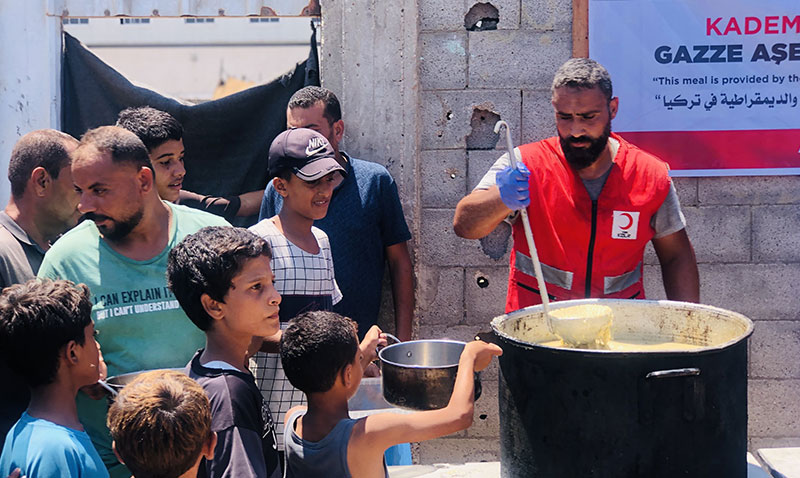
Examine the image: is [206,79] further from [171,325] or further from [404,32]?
[171,325]

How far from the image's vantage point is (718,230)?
14.0 ft

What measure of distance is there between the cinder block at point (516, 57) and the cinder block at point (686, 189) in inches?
32.1

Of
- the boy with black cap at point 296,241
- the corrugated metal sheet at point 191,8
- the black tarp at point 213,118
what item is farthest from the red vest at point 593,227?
the corrugated metal sheet at point 191,8

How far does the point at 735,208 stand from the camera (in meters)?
4.26

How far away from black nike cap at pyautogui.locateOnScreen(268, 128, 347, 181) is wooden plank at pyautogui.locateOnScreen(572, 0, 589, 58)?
5.51 feet

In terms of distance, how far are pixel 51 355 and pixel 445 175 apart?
243 cm

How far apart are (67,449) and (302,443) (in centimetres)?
58

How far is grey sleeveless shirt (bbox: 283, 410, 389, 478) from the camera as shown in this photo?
7.19 feet

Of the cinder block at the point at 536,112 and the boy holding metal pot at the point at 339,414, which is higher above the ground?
the cinder block at the point at 536,112

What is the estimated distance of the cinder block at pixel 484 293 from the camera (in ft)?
14.2

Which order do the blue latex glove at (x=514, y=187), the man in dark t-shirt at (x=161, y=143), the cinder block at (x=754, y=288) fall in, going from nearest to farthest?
the blue latex glove at (x=514, y=187)
the man in dark t-shirt at (x=161, y=143)
the cinder block at (x=754, y=288)

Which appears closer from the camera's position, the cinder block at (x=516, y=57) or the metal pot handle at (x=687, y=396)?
the metal pot handle at (x=687, y=396)

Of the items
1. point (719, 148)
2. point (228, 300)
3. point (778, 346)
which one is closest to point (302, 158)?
point (228, 300)

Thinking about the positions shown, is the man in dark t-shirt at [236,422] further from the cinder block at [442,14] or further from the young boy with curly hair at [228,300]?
the cinder block at [442,14]
